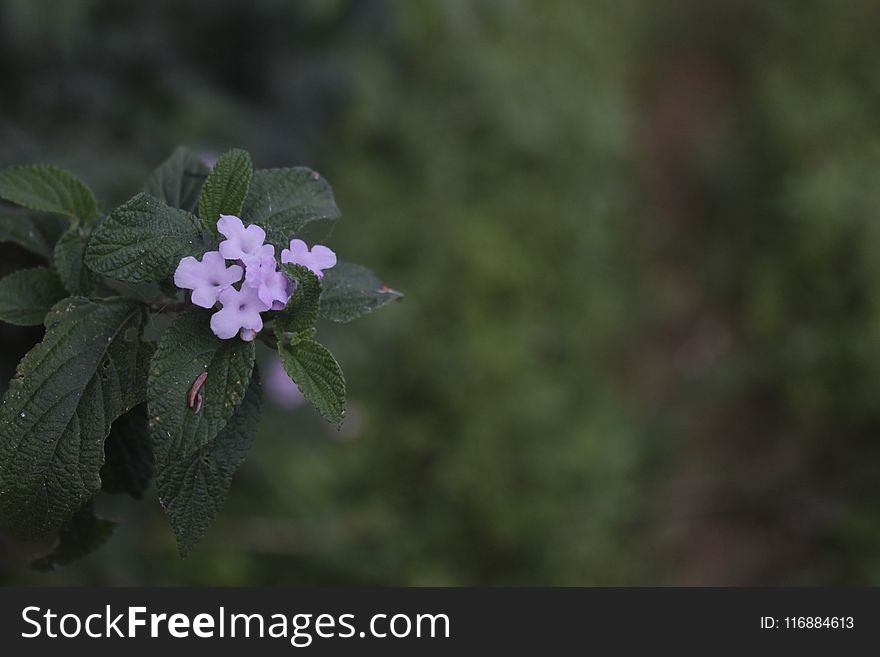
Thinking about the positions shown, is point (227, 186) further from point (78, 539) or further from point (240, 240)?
point (78, 539)

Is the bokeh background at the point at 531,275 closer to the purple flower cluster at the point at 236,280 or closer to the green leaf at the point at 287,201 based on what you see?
the green leaf at the point at 287,201

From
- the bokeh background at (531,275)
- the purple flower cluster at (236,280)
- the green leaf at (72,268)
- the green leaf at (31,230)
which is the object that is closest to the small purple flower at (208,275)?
the purple flower cluster at (236,280)

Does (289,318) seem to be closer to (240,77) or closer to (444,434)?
(240,77)

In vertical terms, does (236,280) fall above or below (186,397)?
above

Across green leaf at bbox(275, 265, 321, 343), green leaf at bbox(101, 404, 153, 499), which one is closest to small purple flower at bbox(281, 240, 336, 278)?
green leaf at bbox(275, 265, 321, 343)

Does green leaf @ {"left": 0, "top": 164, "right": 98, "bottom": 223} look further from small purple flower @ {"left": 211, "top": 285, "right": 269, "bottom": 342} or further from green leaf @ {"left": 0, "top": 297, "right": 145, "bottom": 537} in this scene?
small purple flower @ {"left": 211, "top": 285, "right": 269, "bottom": 342}

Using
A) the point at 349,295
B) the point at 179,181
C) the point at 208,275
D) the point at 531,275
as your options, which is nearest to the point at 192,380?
the point at 208,275
